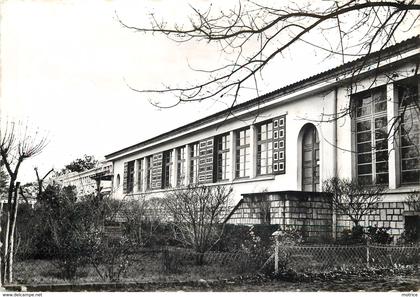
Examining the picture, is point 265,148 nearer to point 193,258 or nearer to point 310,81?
point 310,81

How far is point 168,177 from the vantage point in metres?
27.3

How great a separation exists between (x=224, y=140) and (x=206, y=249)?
10.7 meters

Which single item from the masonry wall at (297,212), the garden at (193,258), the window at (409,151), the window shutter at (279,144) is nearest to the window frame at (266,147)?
the window shutter at (279,144)

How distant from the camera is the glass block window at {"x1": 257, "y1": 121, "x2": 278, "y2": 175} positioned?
19.2m

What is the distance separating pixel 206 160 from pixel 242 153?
8.31ft

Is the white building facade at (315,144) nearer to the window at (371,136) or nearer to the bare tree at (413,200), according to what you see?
the window at (371,136)

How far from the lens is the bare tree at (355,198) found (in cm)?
1335

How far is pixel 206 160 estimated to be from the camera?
23078 mm

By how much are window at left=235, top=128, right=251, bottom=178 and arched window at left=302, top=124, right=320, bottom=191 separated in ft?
10.1

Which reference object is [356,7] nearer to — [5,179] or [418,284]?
[418,284]

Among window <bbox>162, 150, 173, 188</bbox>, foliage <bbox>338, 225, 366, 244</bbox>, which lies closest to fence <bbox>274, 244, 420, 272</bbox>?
foliage <bbox>338, 225, 366, 244</bbox>

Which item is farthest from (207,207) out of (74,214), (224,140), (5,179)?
(224,140)

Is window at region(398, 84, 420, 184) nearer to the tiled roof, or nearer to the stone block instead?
the stone block

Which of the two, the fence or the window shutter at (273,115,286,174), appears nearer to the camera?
the fence
